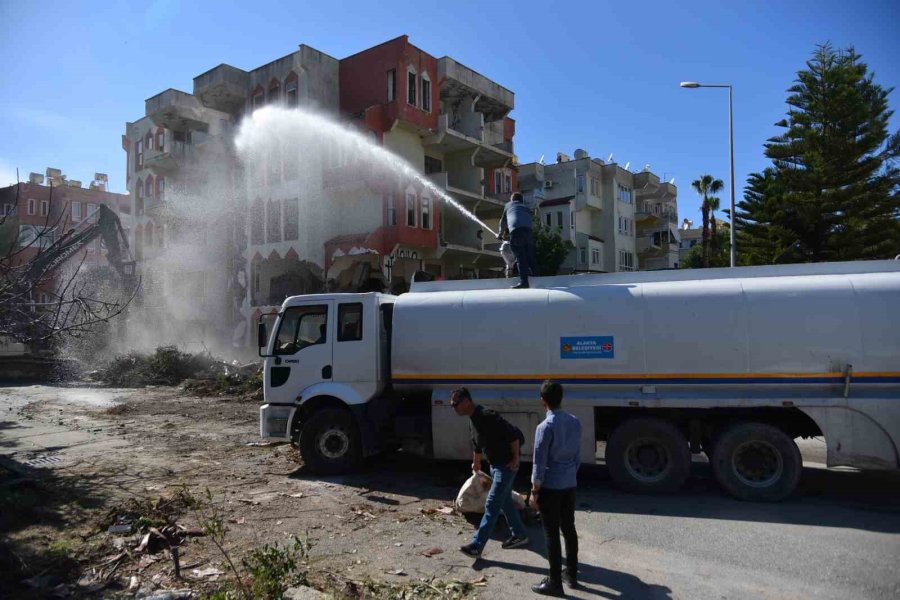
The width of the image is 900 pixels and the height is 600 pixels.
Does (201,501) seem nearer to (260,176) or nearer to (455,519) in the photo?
(455,519)

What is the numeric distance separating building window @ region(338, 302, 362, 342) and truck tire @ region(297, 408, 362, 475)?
3.97 feet

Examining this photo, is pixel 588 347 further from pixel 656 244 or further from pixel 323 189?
pixel 656 244

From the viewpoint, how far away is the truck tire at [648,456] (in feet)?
27.8

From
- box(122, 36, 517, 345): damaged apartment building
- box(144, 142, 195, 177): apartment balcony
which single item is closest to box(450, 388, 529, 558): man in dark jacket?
box(122, 36, 517, 345): damaged apartment building

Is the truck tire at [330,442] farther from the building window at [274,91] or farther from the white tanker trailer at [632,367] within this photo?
the building window at [274,91]

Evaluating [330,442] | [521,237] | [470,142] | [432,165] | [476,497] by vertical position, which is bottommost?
[476,497]

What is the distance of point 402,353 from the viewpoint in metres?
9.77

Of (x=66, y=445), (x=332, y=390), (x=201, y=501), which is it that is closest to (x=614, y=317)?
(x=332, y=390)

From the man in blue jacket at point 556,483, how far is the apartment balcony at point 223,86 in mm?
32670

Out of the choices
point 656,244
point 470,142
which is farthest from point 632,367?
point 656,244

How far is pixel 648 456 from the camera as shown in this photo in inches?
344

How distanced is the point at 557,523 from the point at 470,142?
97.4 feet

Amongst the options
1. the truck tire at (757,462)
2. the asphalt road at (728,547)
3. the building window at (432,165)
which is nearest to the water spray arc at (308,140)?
the building window at (432,165)

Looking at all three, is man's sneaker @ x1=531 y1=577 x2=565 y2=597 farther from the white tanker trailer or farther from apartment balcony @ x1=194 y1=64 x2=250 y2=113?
apartment balcony @ x1=194 y1=64 x2=250 y2=113
